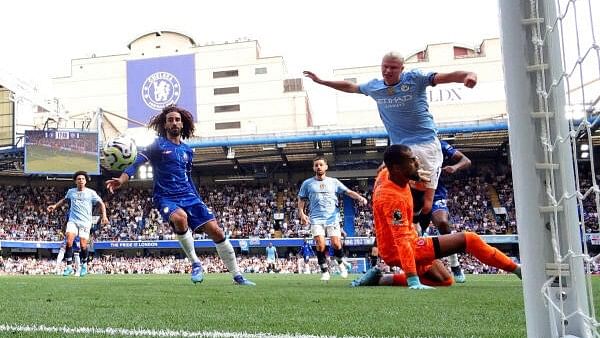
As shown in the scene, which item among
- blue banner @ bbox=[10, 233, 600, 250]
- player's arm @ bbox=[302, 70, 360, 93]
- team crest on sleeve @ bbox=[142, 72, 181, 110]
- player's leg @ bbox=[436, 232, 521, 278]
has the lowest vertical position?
blue banner @ bbox=[10, 233, 600, 250]

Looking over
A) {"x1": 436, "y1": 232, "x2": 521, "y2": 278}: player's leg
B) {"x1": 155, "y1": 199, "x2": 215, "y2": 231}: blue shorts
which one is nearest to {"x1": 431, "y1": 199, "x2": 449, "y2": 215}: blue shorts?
{"x1": 436, "y1": 232, "x2": 521, "y2": 278}: player's leg

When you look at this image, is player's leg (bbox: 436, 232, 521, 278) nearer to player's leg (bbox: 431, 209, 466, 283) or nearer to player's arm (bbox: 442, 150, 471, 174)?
player's arm (bbox: 442, 150, 471, 174)

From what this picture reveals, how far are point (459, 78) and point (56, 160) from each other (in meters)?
28.4

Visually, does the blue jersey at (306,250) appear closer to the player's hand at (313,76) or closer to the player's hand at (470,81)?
the player's hand at (313,76)

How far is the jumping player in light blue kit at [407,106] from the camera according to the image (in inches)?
250

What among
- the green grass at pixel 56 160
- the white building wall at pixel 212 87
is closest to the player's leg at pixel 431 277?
the green grass at pixel 56 160

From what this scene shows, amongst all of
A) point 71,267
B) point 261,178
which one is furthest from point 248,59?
point 71,267

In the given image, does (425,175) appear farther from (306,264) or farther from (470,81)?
(306,264)

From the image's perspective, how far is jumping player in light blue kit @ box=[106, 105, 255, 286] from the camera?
23.9 feet

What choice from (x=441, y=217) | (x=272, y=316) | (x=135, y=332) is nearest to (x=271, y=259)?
(x=441, y=217)

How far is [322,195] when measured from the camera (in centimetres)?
1039

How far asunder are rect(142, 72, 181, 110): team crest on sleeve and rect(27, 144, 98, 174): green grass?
67.3 feet

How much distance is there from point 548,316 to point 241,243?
30172 mm

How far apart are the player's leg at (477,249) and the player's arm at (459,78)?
1.33m
